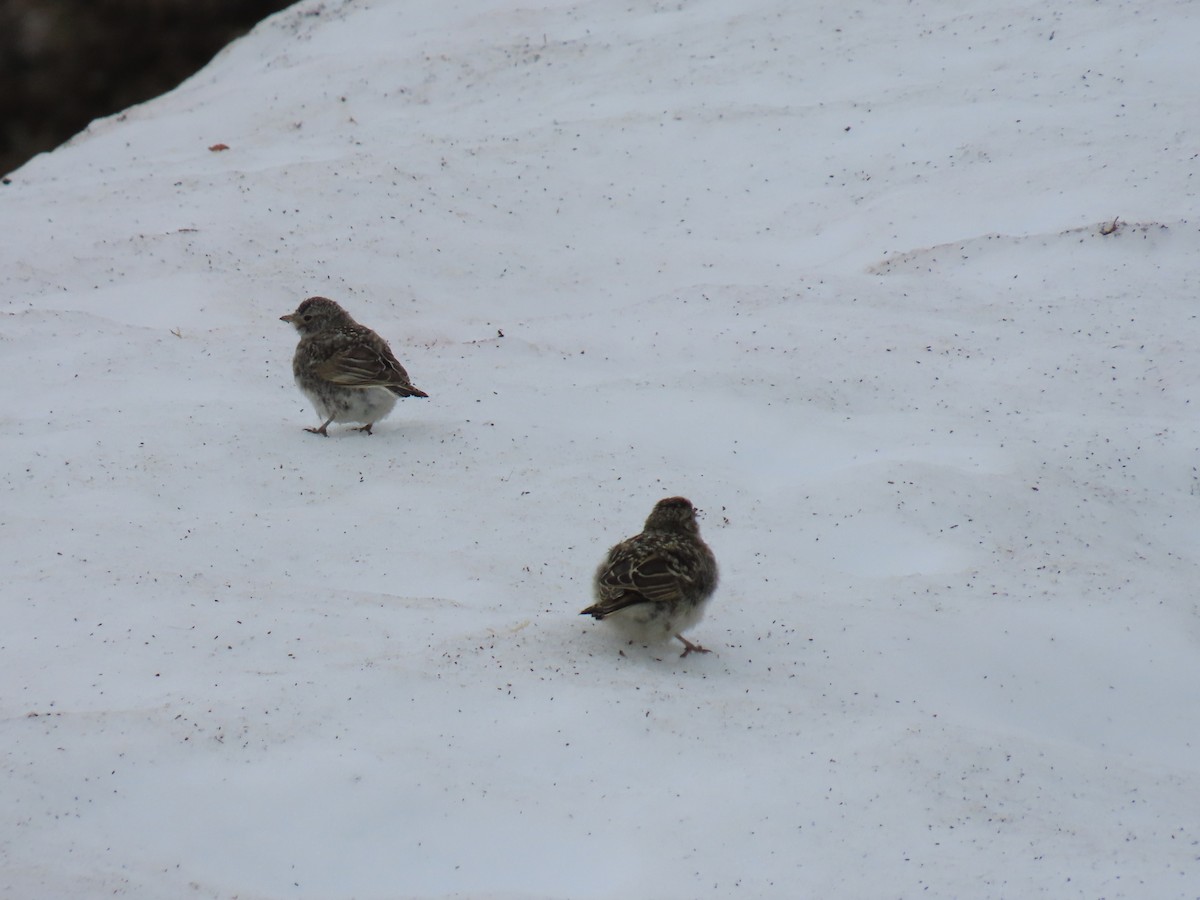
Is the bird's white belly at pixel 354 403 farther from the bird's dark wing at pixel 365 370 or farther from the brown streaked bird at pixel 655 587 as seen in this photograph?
the brown streaked bird at pixel 655 587

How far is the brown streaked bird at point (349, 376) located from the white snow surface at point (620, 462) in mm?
208

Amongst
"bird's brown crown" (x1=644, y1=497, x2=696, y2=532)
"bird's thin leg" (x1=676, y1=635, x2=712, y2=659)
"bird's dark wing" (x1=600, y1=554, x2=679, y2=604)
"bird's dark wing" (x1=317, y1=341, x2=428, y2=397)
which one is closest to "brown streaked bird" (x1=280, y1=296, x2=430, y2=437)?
"bird's dark wing" (x1=317, y1=341, x2=428, y2=397)

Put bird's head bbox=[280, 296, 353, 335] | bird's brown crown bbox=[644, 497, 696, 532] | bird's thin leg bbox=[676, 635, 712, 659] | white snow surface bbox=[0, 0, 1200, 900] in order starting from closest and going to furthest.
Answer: white snow surface bbox=[0, 0, 1200, 900] → bird's thin leg bbox=[676, 635, 712, 659] → bird's brown crown bbox=[644, 497, 696, 532] → bird's head bbox=[280, 296, 353, 335]

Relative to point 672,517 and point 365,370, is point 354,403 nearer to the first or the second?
point 365,370

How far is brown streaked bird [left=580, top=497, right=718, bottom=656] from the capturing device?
5.88 m

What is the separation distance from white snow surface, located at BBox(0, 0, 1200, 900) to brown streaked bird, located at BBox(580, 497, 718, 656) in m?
0.20

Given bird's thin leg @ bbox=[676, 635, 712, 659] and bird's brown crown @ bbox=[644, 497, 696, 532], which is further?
bird's brown crown @ bbox=[644, 497, 696, 532]

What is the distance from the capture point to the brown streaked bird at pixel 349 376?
27.7 ft

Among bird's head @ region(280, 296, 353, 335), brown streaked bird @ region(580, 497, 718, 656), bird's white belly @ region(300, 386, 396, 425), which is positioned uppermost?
bird's head @ region(280, 296, 353, 335)

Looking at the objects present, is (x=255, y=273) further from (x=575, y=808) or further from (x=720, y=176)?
(x=575, y=808)

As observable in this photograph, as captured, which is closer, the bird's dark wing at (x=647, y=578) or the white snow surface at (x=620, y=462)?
the white snow surface at (x=620, y=462)

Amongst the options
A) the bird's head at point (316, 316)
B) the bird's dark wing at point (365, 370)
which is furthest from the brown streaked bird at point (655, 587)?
the bird's head at point (316, 316)

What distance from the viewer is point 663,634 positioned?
6031mm

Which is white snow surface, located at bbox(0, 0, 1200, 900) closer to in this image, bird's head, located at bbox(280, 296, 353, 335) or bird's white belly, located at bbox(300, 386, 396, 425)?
bird's white belly, located at bbox(300, 386, 396, 425)
